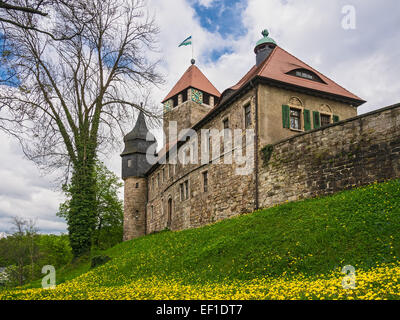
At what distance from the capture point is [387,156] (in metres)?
12.8

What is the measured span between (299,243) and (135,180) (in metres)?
32.3

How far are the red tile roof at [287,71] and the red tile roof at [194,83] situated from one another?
1630 centimetres

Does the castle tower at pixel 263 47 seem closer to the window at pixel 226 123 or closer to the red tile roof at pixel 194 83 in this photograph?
the window at pixel 226 123

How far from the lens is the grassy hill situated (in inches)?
272

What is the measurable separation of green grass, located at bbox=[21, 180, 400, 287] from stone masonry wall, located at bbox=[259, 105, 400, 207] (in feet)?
2.78

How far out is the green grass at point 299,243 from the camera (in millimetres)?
9109

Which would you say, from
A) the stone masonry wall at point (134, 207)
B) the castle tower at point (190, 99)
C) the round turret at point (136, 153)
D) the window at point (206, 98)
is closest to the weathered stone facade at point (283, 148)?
the castle tower at point (190, 99)

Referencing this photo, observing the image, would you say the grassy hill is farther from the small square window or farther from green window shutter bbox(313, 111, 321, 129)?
the small square window

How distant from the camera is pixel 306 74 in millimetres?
20859

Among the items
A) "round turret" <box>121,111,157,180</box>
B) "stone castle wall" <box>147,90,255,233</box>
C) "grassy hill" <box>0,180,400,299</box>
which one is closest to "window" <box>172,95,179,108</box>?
"round turret" <box>121,111,157,180</box>

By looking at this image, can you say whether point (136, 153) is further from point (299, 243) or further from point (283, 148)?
point (299, 243)

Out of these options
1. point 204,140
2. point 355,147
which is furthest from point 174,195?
point 355,147

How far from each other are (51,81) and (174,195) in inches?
556

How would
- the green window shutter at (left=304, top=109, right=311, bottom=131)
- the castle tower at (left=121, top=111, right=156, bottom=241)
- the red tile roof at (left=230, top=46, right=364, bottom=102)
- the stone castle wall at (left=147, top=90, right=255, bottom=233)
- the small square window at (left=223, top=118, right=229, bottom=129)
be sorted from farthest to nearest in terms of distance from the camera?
the castle tower at (left=121, top=111, right=156, bottom=241), the small square window at (left=223, top=118, right=229, bottom=129), the green window shutter at (left=304, top=109, right=311, bottom=131), the red tile roof at (left=230, top=46, right=364, bottom=102), the stone castle wall at (left=147, top=90, right=255, bottom=233)
